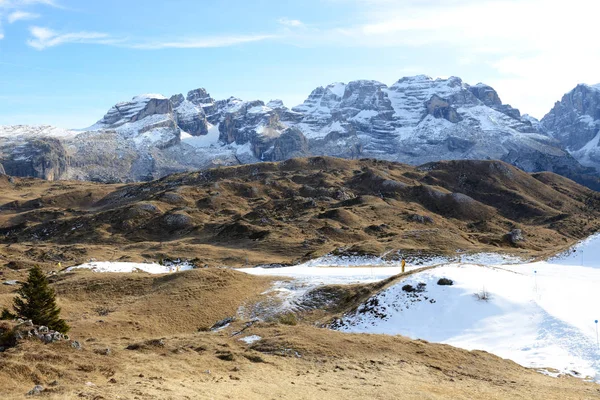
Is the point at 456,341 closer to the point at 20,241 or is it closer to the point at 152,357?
the point at 152,357

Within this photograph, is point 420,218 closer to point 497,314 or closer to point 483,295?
point 483,295

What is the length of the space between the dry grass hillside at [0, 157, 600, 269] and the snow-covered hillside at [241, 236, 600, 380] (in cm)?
2620

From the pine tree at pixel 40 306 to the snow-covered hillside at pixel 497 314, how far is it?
17.5 m

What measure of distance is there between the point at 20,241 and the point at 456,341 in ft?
326

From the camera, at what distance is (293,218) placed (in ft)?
347

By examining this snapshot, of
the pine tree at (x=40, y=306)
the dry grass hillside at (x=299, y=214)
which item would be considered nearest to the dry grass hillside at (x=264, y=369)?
the pine tree at (x=40, y=306)

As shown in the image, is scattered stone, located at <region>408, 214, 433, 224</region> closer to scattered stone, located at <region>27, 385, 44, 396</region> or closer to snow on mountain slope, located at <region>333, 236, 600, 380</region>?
snow on mountain slope, located at <region>333, 236, 600, 380</region>

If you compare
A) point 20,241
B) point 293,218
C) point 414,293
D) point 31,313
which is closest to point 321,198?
point 293,218

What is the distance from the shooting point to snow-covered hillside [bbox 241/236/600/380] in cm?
2752

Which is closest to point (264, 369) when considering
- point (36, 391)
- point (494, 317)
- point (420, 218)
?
point (36, 391)

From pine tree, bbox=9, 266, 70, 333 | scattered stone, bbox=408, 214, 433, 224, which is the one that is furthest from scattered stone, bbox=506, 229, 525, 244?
pine tree, bbox=9, 266, 70, 333

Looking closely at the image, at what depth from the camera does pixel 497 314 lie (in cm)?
3238

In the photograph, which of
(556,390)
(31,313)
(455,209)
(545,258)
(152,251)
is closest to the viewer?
(556,390)

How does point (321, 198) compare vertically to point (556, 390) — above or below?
below
